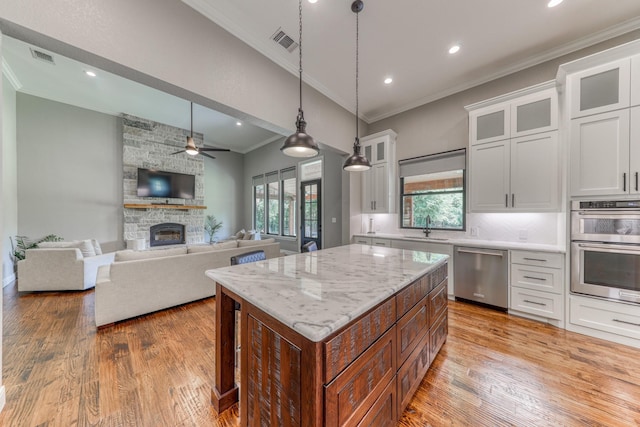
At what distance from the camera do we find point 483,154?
10.9 ft

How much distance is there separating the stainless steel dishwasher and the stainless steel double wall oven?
63 cm

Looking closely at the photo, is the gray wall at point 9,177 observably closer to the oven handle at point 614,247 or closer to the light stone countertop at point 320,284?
the light stone countertop at point 320,284

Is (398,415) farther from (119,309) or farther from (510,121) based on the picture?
(510,121)

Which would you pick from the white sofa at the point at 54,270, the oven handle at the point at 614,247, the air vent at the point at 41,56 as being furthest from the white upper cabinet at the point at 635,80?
the white sofa at the point at 54,270

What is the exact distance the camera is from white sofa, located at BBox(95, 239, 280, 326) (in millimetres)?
2652

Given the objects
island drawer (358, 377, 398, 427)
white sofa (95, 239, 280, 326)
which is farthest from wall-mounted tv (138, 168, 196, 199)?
island drawer (358, 377, 398, 427)

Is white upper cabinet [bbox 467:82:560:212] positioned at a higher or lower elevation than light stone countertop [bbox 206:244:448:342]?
higher

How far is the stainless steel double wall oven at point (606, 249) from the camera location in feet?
7.28

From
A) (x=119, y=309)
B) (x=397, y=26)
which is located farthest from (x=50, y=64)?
(x=397, y=26)

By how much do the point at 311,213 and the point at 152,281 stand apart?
3722 mm

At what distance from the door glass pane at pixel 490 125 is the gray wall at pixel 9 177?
304 inches

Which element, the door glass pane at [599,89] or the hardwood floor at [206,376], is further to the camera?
the door glass pane at [599,89]

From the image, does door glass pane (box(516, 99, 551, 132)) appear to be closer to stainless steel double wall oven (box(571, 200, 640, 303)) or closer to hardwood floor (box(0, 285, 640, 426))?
stainless steel double wall oven (box(571, 200, 640, 303))

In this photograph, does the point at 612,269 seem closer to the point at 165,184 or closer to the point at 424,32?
the point at 424,32
